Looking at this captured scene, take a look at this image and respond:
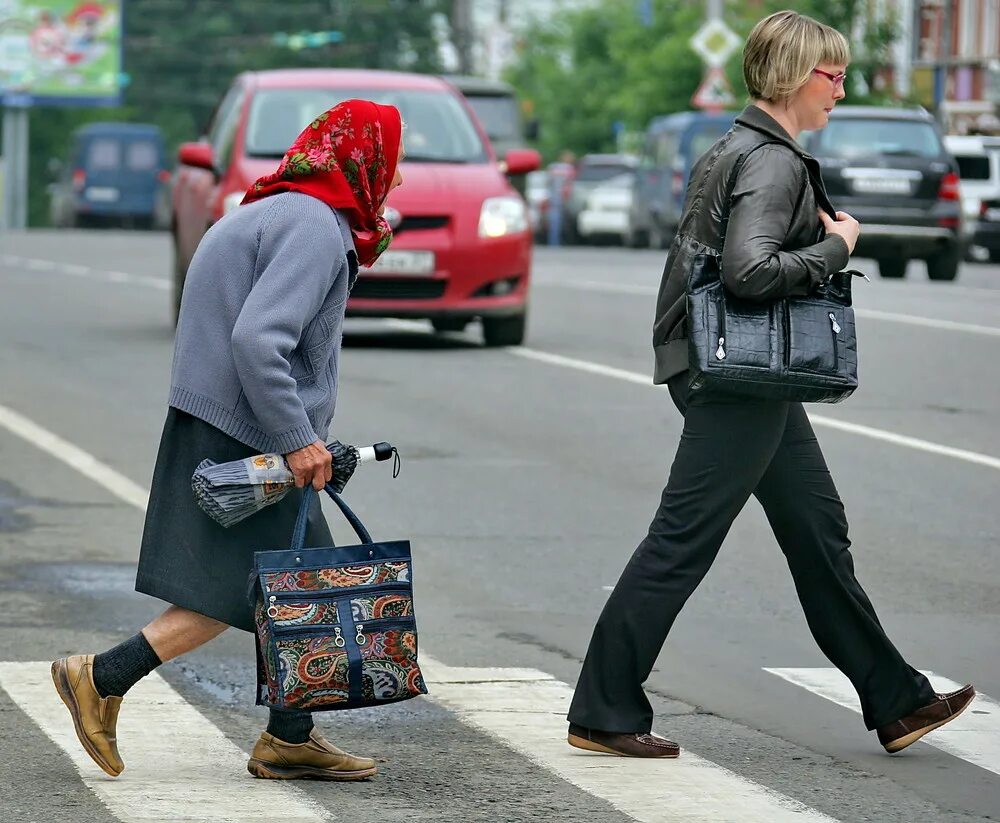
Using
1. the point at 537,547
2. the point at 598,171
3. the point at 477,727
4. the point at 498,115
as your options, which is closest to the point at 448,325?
the point at 537,547

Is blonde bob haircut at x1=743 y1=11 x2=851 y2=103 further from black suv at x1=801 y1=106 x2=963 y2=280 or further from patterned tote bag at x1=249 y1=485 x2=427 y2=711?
black suv at x1=801 y1=106 x2=963 y2=280

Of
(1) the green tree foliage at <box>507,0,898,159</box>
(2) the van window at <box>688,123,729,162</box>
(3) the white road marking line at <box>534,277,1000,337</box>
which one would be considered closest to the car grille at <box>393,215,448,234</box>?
(3) the white road marking line at <box>534,277,1000,337</box>

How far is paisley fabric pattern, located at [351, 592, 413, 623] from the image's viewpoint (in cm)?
529

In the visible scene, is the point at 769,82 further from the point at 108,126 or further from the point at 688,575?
the point at 108,126

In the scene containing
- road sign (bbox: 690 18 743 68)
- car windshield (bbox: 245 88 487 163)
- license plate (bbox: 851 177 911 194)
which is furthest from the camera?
road sign (bbox: 690 18 743 68)

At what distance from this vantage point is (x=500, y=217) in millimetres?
16141

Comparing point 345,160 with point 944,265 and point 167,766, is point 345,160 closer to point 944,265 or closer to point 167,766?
point 167,766

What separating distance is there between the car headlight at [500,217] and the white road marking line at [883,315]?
3.89 m

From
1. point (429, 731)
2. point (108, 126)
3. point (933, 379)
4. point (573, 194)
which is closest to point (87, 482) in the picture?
point (429, 731)

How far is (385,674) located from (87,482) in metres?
5.26

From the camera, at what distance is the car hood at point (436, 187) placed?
52.2 ft

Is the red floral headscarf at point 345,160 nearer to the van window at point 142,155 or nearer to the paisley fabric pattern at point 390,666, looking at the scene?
the paisley fabric pattern at point 390,666

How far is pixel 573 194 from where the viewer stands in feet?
146

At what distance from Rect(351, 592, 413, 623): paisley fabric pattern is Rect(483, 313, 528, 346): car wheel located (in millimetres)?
11204
